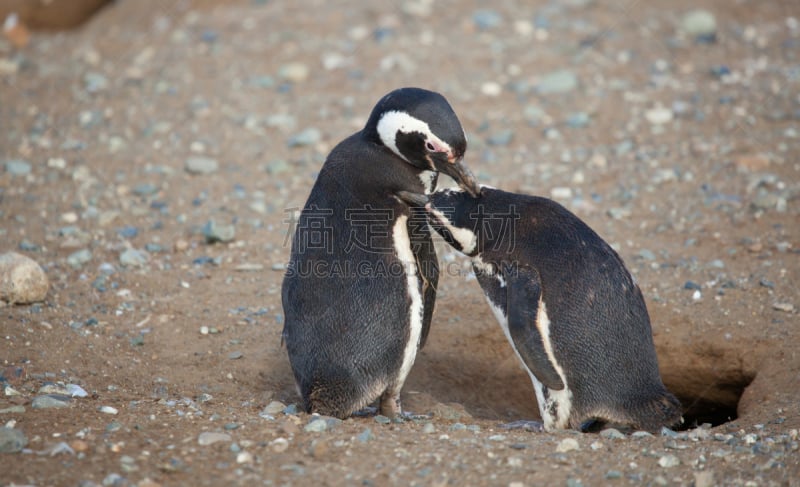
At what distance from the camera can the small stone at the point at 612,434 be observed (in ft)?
11.0

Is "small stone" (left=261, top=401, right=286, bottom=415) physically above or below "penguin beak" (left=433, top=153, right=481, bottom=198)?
below

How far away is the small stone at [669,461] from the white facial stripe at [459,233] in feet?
3.96

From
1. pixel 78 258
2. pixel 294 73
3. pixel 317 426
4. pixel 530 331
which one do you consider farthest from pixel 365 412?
pixel 294 73

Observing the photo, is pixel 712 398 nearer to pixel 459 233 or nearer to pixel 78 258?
pixel 459 233

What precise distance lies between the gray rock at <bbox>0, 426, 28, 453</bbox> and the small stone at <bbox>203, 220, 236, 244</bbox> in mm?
2384

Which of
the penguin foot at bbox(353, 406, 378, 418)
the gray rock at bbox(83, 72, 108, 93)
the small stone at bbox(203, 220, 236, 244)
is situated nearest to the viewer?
the penguin foot at bbox(353, 406, 378, 418)

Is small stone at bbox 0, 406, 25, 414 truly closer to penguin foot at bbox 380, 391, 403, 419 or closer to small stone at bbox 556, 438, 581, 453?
penguin foot at bbox 380, 391, 403, 419

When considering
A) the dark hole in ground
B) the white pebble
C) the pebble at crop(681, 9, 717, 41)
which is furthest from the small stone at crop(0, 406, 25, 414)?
the pebble at crop(681, 9, 717, 41)

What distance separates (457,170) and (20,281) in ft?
7.70

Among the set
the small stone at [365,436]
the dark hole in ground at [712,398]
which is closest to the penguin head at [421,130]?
the small stone at [365,436]

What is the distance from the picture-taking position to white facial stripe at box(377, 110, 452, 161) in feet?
11.2

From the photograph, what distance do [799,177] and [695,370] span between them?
198 cm

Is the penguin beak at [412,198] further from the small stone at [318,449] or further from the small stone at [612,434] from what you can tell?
the small stone at [612,434]

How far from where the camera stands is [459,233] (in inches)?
151
